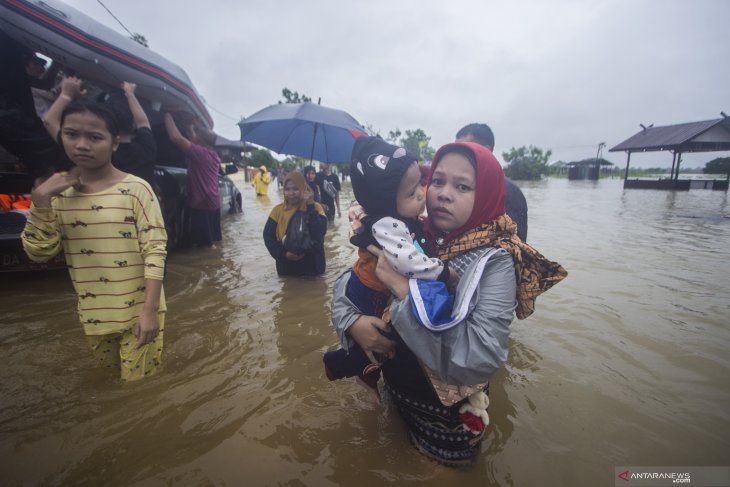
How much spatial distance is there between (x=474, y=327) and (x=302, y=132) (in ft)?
14.8

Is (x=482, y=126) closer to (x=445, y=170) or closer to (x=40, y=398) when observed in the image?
(x=445, y=170)

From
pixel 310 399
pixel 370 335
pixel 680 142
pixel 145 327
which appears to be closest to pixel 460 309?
pixel 370 335

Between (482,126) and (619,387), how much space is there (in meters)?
2.50

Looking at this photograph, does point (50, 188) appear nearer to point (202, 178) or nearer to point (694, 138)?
point (202, 178)

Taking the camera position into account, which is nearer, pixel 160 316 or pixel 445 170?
pixel 445 170

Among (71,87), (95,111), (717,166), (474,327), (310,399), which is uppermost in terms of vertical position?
(717,166)

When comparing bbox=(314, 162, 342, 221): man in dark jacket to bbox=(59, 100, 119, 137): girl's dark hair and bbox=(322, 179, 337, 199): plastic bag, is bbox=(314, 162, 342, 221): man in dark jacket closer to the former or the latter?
bbox=(322, 179, 337, 199): plastic bag

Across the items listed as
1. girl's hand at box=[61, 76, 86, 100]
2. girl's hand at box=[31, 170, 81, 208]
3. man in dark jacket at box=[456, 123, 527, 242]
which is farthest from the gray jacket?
girl's hand at box=[61, 76, 86, 100]

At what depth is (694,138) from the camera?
18.7 m

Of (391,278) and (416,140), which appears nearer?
(391,278)

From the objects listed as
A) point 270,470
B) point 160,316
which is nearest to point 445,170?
point 270,470

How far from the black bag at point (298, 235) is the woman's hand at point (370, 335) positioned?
289cm

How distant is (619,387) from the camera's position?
7.96 feet

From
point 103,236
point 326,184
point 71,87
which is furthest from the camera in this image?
point 326,184
